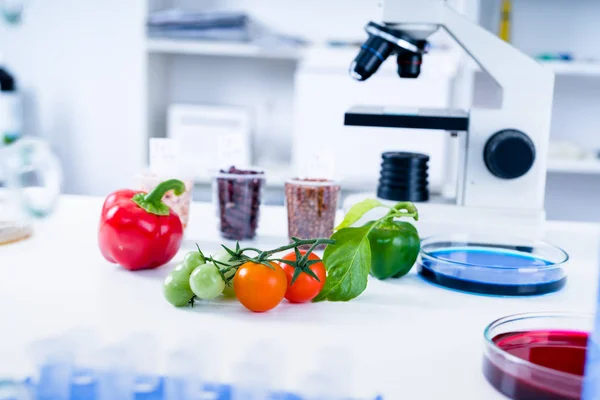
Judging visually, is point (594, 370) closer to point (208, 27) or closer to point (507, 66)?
point (507, 66)

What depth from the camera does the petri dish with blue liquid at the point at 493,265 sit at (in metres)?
0.96

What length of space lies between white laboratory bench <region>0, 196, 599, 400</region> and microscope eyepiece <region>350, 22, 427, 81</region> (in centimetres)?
40

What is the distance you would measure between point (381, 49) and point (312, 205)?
303 millimetres

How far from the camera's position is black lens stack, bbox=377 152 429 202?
123 cm

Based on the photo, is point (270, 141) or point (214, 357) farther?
point (270, 141)

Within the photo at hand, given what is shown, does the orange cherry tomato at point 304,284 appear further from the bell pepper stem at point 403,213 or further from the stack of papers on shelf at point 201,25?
the stack of papers on shelf at point 201,25

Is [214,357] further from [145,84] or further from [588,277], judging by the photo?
[145,84]

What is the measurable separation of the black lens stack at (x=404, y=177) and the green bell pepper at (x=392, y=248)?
0.23 metres

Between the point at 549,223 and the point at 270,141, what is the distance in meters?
1.34

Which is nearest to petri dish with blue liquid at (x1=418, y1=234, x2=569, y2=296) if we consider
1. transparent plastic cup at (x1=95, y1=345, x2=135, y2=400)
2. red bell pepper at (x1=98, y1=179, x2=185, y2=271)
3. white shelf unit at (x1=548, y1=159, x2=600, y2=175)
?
red bell pepper at (x1=98, y1=179, x2=185, y2=271)

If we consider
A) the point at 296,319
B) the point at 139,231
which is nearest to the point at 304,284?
the point at 296,319

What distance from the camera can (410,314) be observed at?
88 centimetres

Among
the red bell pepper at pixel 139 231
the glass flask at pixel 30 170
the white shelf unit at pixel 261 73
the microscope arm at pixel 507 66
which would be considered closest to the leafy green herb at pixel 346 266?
the red bell pepper at pixel 139 231

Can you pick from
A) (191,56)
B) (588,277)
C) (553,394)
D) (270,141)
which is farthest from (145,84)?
(553,394)
